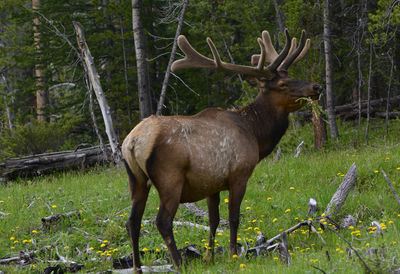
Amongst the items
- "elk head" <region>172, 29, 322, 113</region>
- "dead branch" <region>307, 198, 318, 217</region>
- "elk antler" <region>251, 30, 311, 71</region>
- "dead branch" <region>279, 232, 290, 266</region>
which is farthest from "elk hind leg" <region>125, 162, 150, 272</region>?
"dead branch" <region>307, 198, 318, 217</region>

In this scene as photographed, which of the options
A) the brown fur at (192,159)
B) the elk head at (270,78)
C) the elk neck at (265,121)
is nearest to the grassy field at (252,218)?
the brown fur at (192,159)

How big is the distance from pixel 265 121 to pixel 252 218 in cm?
172

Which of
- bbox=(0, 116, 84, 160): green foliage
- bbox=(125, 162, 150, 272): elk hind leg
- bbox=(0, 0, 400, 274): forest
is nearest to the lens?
bbox=(125, 162, 150, 272): elk hind leg

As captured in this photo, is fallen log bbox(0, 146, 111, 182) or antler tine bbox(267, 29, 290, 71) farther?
fallen log bbox(0, 146, 111, 182)

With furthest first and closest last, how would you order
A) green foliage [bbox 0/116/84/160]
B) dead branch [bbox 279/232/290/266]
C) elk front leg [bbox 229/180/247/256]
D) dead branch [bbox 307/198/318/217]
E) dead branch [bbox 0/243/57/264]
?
green foliage [bbox 0/116/84/160]
dead branch [bbox 307/198/318/217]
dead branch [bbox 0/243/57/264]
elk front leg [bbox 229/180/247/256]
dead branch [bbox 279/232/290/266]

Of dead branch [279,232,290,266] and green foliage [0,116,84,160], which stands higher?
dead branch [279,232,290,266]

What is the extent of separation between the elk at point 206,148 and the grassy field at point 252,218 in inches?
25.3

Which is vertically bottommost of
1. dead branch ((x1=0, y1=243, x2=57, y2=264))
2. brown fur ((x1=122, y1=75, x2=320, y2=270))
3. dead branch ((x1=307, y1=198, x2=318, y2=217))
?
dead branch ((x1=0, y1=243, x2=57, y2=264))

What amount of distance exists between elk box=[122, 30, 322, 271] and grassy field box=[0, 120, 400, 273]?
2.11 ft

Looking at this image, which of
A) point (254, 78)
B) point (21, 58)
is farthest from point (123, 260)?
point (21, 58)

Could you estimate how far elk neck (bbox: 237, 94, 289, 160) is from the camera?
6.29 m

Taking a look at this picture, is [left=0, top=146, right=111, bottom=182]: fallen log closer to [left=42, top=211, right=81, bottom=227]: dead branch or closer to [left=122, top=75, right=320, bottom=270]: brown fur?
[left=42, top=211, right=81, bottom=227]: dead branch

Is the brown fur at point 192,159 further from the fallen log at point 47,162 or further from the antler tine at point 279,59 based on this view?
the fallen log at point 47,162

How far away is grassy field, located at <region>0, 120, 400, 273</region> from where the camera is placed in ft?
16.2
